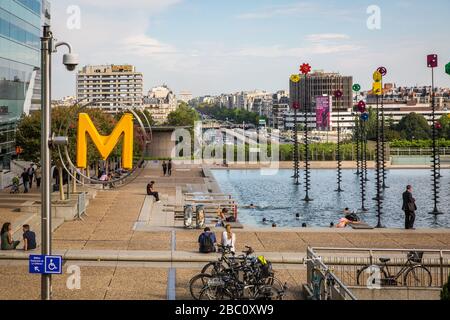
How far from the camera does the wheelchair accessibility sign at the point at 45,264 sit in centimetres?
1416

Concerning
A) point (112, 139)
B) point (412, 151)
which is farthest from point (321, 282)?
point (412, 151)

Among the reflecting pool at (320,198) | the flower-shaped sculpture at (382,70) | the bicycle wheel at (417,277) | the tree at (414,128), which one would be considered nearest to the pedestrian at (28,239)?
the bicycle wheel at (417,277)

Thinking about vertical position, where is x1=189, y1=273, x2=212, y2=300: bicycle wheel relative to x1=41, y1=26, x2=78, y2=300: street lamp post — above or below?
below

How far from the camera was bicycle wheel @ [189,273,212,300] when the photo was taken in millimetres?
17969

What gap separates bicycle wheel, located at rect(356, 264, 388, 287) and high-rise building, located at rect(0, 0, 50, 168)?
37.5 metres

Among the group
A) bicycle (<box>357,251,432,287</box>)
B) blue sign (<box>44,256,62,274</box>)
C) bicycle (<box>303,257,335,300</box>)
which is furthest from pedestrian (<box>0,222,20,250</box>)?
bicycle (<box>357,251,432,287</box>)

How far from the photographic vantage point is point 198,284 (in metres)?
18.8

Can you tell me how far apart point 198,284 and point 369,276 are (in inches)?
180

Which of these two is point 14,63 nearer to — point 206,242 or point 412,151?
point 206,242

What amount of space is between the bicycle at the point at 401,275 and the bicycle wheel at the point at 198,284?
410 cm

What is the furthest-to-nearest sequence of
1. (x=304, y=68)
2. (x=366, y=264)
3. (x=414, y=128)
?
(x=414, y=128) → (x=304, y=68) → (x=366, y=264)

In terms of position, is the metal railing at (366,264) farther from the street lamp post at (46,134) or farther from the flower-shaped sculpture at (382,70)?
the flower-shaped sculpture at (382,70)

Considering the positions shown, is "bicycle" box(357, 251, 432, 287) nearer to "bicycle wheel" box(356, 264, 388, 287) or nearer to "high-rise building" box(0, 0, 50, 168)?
"bicycle wheel" box(356, 264, 388, 287)
